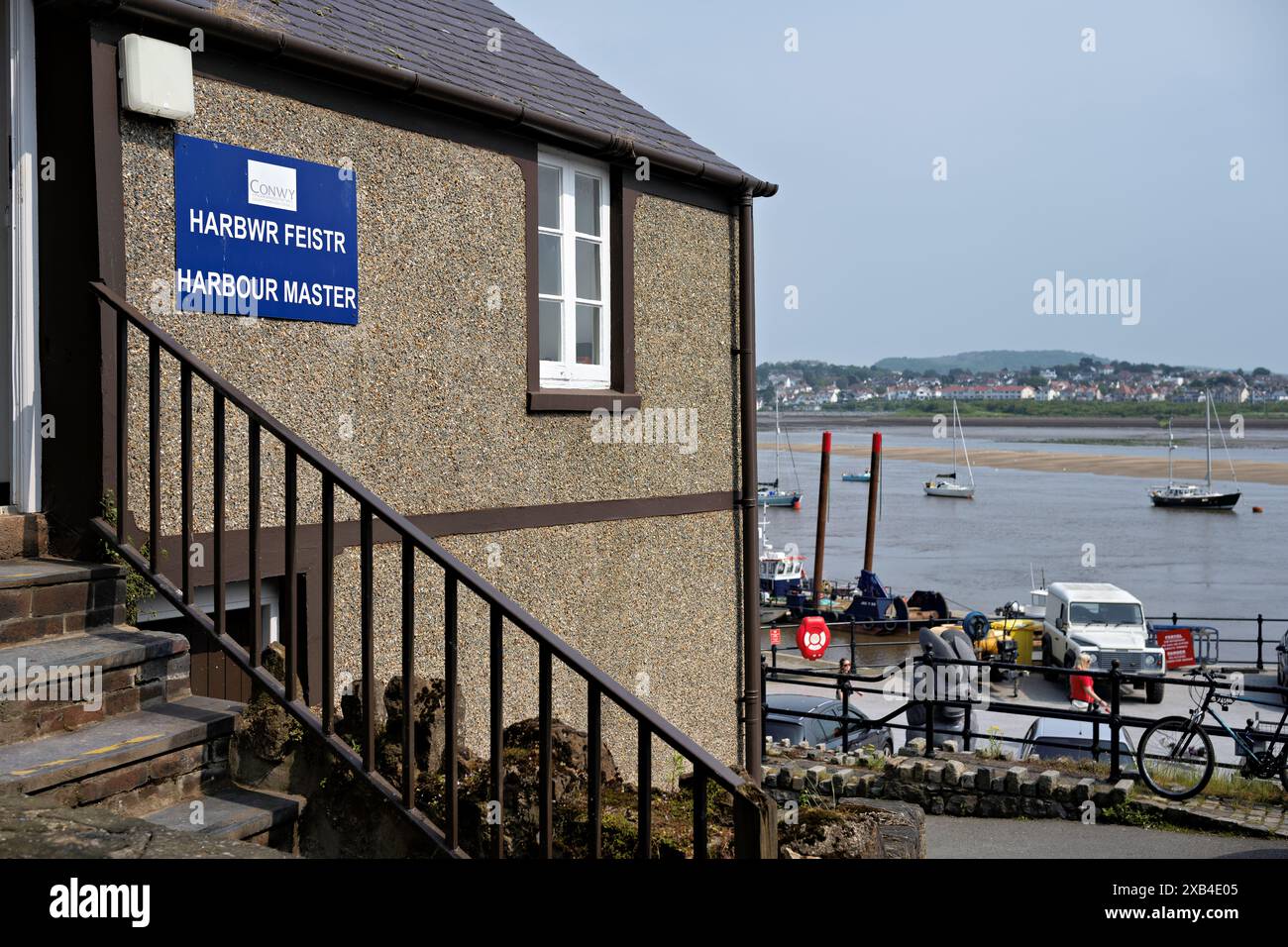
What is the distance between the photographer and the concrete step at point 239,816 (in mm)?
3590

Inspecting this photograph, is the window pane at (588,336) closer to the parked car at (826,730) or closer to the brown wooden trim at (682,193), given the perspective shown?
the brown wooden trim at (682,193)

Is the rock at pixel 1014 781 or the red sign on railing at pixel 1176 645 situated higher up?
the rock at pixel 1014 781

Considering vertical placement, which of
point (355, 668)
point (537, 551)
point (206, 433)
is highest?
point (206, 433)

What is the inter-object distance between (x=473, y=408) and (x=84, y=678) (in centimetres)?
306

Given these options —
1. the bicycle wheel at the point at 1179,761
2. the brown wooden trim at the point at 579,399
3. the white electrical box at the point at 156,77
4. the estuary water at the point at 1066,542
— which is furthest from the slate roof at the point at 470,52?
the estuary water at the point at 1066,542

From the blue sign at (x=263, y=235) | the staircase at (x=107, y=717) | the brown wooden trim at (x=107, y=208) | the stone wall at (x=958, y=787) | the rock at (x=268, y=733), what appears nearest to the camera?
the staircase at (x=107, y=717)

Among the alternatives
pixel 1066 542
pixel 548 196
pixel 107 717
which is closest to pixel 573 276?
pixel 548 196

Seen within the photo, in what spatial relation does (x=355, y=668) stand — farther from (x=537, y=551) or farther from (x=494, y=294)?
(x=494, y=294)

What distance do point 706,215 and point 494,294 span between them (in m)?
2.32

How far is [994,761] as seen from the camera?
34.5 ft

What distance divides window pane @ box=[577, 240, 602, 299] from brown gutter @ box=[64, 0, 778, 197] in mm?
596

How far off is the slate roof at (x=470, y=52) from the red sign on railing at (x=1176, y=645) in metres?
14.5
